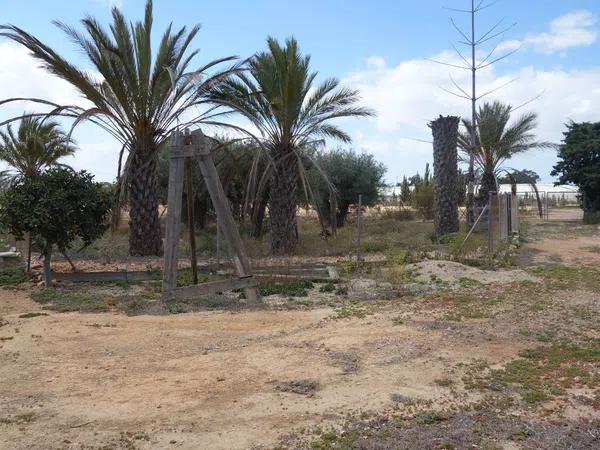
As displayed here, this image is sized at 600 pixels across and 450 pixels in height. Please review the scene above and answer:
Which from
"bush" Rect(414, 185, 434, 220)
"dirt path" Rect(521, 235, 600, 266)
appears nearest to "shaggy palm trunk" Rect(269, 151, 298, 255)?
"dirt path" Rect(521, 235, 600, 266)

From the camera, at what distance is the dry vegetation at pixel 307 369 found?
13.9ft

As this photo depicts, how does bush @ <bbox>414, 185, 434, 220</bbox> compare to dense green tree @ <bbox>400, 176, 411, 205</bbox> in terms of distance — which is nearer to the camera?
bush @ <bbox>414, 185, 434, 220</bbox>

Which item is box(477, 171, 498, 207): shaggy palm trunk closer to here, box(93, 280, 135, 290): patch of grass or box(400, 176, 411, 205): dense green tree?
box(400, 176, 411, 205): dense green tree

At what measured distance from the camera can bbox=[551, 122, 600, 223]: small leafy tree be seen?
3164 centimetres

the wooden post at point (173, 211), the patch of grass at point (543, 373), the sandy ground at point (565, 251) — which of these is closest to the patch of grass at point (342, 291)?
the wooden post at point (173, 211)

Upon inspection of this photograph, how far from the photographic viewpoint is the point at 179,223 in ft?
31.6

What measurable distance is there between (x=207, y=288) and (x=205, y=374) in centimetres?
385

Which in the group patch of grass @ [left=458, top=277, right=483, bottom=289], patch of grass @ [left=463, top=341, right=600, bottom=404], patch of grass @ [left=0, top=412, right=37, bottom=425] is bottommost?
patch of grass @ [left=463, top=341, right=600, bottom=404]

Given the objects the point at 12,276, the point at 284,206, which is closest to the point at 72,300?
the point at 12,276

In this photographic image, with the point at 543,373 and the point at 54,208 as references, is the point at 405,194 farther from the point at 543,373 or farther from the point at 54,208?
the point at 543,373

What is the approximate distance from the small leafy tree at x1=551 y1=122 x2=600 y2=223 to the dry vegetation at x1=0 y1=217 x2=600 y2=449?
78.2 ft

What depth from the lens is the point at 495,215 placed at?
53.5 feet

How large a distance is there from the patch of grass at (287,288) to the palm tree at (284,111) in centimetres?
450

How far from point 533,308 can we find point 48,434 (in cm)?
653
